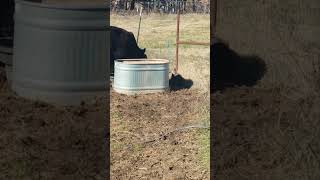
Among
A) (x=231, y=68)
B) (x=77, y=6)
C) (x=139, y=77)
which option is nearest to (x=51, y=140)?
(x=77, y=6)

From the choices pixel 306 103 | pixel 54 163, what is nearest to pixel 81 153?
pixel 54 163

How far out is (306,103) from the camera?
4.36m

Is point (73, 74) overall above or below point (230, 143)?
above

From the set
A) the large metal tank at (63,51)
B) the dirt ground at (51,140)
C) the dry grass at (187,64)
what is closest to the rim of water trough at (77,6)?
the large metal tank at (63,51)

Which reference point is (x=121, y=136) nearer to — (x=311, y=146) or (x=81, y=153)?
(x=81, y=153)

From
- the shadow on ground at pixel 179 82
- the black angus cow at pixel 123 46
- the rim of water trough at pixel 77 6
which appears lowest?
the shadow on ground at pixel 179 82

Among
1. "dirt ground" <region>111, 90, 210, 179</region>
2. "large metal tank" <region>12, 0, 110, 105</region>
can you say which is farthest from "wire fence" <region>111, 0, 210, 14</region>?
"large metal tank" <region>12, 0, 110, 105</region>

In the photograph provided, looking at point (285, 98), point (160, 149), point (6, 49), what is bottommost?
point (160, 149)

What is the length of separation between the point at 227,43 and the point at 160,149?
2.61m

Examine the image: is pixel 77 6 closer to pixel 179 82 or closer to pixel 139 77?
pixel 139 77

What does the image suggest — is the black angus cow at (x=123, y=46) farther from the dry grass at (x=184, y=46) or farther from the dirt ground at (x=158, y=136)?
the dirt ground at (x=158, y=136)

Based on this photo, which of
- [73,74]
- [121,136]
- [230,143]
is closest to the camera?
[230,143]

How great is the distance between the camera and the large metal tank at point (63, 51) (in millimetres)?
4355

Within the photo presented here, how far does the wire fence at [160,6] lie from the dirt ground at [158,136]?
6.06m
